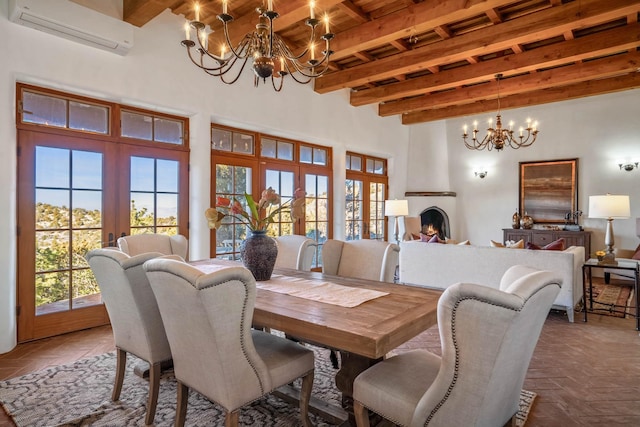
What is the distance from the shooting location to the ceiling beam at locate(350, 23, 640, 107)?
4.19 meters

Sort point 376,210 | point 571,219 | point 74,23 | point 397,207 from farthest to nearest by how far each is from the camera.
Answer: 1. point 376,210
2. point 571,219
3. point 397,207
4. point 74,23

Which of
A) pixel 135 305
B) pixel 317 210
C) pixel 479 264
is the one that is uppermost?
pixel 317 210

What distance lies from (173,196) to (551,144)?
714cm

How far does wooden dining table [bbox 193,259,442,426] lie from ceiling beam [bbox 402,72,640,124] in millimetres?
5800

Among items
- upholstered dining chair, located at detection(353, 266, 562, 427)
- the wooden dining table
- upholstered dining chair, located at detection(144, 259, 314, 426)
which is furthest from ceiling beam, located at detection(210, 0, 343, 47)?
upholstered dining chair, located at detection(353, 266, 562, 427)

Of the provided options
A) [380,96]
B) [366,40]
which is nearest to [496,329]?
[366,40]

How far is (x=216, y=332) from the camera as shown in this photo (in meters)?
1.42

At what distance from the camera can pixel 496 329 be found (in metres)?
1.10

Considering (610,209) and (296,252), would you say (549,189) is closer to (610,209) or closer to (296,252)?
(610,209)

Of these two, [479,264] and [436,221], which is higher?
[436,221]

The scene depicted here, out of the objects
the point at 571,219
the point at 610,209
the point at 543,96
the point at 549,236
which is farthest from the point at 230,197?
the point at 571,219

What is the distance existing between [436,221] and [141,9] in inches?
268

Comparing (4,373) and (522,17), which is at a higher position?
(522,17)

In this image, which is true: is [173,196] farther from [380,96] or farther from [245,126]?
[380,96]
